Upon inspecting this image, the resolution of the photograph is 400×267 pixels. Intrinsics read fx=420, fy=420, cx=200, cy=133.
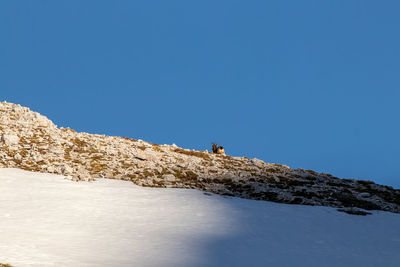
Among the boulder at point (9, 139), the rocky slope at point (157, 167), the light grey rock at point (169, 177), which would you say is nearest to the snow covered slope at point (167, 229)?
the rocky slope at point (157, 167)

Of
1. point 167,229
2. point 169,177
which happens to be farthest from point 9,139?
point 167,229

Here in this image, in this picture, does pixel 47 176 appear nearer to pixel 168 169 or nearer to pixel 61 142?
pixel 61 142

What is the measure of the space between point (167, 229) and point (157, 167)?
12910 millimetres

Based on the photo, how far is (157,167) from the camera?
105 ft

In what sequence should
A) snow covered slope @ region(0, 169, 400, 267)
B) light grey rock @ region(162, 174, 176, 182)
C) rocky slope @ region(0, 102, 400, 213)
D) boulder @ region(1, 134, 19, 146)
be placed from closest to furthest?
snow covered slope @ region(0, 169, 400, 267) < rocky slope @ region(0, 102, 400, 213) < light grey rock @ region(162, 174, 176, 182) < boulder @ region(1, 134, 19, 146)

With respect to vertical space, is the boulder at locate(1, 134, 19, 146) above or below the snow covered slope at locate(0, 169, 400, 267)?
above

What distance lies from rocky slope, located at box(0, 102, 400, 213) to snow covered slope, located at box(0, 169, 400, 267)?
201 centimetres

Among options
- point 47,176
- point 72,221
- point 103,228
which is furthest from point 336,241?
point 47,176

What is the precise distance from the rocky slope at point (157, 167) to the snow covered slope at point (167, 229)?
2.01m

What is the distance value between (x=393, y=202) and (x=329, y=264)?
792 inches

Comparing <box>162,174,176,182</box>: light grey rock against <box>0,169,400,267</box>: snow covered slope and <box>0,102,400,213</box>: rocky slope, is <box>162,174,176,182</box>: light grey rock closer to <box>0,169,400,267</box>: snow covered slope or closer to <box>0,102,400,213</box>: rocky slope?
<box>0,102,400,213</box>: rocky slope

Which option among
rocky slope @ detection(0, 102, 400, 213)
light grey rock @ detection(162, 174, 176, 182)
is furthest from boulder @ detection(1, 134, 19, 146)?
light grey rock @ detection(162, 174, 176, 182)

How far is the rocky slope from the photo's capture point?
1146 inches

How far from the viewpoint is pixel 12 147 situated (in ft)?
99.5
